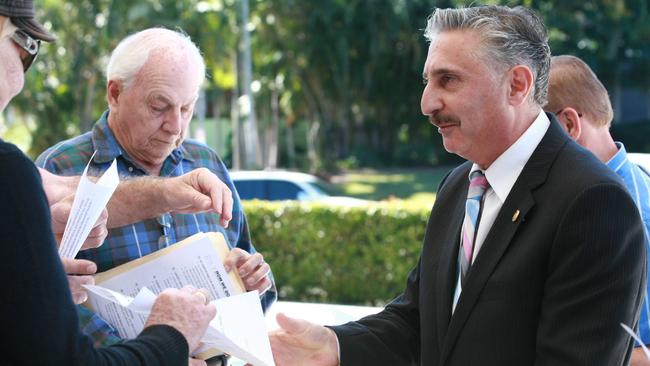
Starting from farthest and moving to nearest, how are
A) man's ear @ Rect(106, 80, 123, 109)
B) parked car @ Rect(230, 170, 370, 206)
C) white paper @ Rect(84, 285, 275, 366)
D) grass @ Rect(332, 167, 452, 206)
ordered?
grass @ Rect(332, 167, 452, 206) < parked car @ Rect(230, 170, 370, 206) < man's ear @ Rect(106, 80, 123, 109) < white paper @ Rect(84, 285, 275, 366)

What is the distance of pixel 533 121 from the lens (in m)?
2.41

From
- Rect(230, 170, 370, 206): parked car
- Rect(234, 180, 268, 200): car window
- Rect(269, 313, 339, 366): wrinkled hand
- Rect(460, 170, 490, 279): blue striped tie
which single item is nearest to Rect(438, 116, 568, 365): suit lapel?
Rect(460, 170, 490, 279): blue striped tie

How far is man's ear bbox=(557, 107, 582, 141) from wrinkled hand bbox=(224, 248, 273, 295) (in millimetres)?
1207

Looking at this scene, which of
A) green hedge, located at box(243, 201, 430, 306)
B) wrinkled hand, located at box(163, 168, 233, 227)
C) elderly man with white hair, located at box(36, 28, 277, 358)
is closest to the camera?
wrinkled hand, located at box(163, 168, 233, 227)

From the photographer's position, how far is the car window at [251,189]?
14.6 m

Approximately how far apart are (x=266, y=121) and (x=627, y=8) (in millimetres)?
17478

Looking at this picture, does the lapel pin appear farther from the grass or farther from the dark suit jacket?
the grass

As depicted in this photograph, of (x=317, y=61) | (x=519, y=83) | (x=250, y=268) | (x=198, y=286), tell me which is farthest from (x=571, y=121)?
(x=317, y=61)

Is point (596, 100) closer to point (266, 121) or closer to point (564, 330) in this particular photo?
point (564, 330)

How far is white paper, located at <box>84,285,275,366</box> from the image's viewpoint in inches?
80.4

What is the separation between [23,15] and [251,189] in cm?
1303

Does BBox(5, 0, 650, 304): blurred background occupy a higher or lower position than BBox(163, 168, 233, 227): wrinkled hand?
lower

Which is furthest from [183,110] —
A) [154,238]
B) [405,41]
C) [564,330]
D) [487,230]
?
[405,41]

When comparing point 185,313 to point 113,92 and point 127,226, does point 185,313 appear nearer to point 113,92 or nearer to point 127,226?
point 127,226
